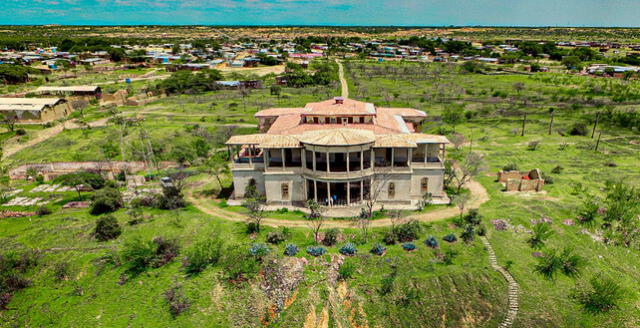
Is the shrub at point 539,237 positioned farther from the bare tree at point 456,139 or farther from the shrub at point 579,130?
the shrub at point 579,130

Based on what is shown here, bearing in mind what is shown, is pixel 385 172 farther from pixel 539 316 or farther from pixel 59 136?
pixel 59 136

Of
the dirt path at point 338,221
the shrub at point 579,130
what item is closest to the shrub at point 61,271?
the dirt path at point 338,221

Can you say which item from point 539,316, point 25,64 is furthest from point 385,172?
point 25,64

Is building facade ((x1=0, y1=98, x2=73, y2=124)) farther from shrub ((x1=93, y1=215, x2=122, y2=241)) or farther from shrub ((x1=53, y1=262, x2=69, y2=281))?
shrub ((x1=53, y1=262, x2=69, y2=281))

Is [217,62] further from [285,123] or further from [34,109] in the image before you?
[285,123]

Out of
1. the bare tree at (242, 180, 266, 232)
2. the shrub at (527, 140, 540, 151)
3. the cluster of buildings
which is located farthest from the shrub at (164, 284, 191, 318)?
the cluster of buildings
